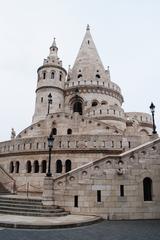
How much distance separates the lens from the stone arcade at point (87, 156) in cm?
1148

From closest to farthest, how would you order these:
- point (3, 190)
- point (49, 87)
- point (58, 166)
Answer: point (58, 166) → point (3, 190) → point (49, 87)

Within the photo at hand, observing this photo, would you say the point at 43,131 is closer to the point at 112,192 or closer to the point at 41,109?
the point at 41,109

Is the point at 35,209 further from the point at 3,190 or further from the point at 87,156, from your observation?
Answer: the point at 3,190

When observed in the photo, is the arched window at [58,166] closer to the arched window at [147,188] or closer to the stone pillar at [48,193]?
the stone pillar at [48,193]

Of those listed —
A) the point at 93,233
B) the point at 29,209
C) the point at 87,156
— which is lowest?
the point at 93,233

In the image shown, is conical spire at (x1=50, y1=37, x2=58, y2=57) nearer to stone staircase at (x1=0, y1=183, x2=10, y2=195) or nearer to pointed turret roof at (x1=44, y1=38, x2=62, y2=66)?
pointed turret roof at (x1=44, y1=38, x2=62, y2=66)

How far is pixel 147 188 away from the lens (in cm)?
1195

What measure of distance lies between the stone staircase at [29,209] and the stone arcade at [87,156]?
62 cm

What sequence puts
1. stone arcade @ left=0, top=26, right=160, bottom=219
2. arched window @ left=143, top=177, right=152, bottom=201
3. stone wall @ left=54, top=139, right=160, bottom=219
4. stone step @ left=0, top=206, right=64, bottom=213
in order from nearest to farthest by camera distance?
stone step @ left=0, top=206, right=64, bottom=213 < stone wall @ left=54, top=139, right=160, bottom=219 < stone arcade @ left=0, top=26, right=160, bottom=219 < arched window @ left=143, top=177, right=152, bottom=201

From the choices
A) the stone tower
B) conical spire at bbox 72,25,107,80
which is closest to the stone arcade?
the stone tower

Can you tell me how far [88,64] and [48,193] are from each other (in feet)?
94.8

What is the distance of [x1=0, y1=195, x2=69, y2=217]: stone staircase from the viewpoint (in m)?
10.7

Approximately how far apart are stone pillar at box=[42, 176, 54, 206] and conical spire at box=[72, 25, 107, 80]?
25651mm

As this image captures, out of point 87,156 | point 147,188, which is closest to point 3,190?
point 87,156
